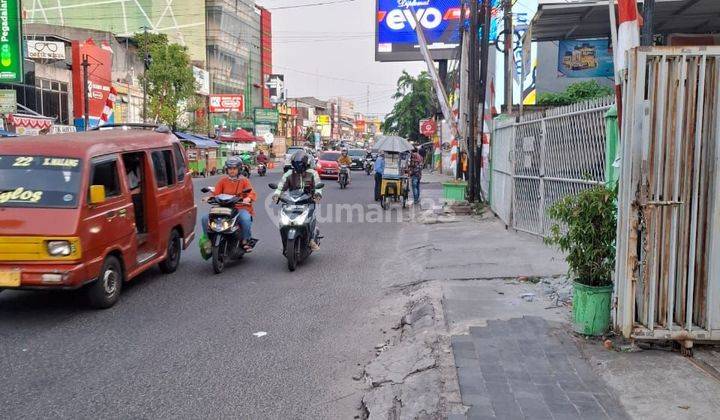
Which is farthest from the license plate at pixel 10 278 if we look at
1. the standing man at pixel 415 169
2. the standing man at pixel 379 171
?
the standing man at pixel 415 169

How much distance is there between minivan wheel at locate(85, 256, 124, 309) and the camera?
6711 millimetres

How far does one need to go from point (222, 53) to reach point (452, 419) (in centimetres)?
6908

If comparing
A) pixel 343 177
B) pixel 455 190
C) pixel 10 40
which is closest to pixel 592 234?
pixel 455 190

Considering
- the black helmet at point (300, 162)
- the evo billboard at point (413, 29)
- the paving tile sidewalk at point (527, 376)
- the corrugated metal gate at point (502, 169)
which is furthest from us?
the evo billboard at point (413, 29)

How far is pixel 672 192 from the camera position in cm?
468

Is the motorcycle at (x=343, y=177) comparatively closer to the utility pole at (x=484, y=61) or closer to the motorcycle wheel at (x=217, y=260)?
the utility pole at (x=484, y=61)

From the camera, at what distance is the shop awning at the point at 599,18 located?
12477mm

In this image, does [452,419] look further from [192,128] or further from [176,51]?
[192,128]

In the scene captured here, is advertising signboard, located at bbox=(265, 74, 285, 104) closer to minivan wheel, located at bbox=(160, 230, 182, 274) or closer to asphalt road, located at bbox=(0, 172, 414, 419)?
minivan wheel, located at bbox=(160, 230, 182, 274)

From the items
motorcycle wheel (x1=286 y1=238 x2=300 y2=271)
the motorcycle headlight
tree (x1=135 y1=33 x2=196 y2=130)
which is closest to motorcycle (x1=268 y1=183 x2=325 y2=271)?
motorcycle wheel (x1=286 y1=238 x2=300 y2=271)

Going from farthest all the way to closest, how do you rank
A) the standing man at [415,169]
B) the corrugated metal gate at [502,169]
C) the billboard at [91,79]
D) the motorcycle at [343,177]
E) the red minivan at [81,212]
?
1. the billboard at [91,79]
2. the motorcycle at [343,177]
3. the standing man at [415,169]
4. the corrugated metal gate at [502,169]
5. the red minivan at [81,212]

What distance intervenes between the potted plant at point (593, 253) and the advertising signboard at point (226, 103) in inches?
2070

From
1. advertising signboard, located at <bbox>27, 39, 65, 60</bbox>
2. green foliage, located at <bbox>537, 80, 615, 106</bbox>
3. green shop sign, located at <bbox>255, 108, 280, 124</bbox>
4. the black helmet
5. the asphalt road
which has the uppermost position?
advertising signboard, located at <bbox>27, 39, 65, 60</bbox>

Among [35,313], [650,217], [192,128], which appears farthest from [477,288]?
[192,128]
